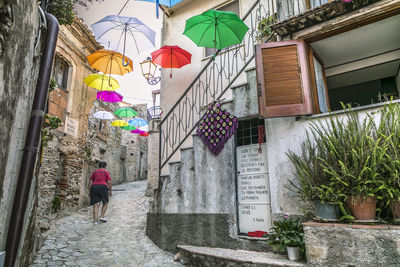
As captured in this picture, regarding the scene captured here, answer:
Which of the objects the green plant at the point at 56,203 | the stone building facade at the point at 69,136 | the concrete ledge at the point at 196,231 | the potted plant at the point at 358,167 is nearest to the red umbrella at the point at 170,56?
the stone building facade at the point at 69,136

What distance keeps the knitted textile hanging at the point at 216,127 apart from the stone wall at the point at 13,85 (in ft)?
10.1

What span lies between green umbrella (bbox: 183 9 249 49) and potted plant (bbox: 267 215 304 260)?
428cm

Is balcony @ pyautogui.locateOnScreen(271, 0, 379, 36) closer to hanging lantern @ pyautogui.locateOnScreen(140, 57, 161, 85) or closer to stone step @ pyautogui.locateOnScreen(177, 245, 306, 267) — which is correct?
stone step @ pyautogui.locateOnScreen(177, 245, 306, 267)

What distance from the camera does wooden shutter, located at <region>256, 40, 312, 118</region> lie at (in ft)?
14.0

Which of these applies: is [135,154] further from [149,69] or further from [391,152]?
[391,152]

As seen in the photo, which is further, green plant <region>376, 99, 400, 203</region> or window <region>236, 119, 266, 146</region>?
window <region>236, 119, 266, 146</region>

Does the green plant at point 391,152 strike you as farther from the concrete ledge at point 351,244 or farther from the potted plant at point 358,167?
the concrete ledge at point 351,244

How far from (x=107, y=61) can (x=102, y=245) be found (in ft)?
18.9

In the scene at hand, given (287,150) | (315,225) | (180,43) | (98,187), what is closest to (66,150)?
(98,187)

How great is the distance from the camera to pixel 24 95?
2943 millimetres

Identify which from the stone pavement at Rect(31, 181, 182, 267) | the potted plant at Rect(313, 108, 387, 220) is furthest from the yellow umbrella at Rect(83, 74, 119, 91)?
the potted plant at Rect(313, 108, 387, 220)

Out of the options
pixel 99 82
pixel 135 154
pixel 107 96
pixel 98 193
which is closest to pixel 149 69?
pixel 99 82

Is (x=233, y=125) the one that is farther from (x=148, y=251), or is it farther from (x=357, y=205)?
(x=148, y=251)

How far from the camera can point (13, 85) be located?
2621 mm
